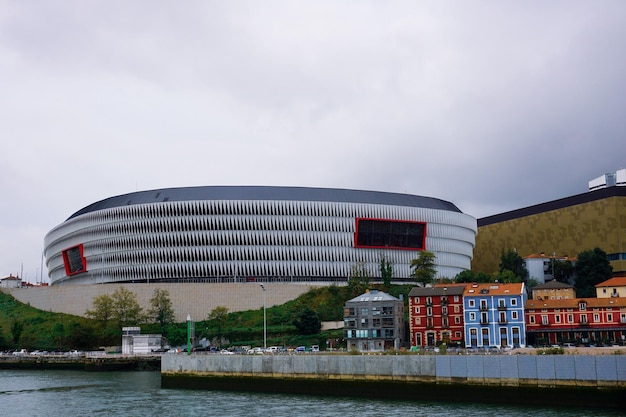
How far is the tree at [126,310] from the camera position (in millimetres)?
150000

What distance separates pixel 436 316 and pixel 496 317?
30.9 feet

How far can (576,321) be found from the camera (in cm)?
11444

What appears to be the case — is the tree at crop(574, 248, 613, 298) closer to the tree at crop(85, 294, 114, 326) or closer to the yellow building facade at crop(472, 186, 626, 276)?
the yellow building facade at crop(472, 186, 626, 276)

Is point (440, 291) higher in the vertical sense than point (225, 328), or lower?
higher

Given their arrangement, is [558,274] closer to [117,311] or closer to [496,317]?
[496,317]

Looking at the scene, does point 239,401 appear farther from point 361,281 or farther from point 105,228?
point 105,228

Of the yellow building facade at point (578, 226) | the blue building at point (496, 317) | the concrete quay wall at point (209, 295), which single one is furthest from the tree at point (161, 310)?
the yellow building facade at point (578, 226)

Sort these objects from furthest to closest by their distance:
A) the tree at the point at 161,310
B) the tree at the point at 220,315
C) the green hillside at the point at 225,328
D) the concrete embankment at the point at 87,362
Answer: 1. the tree at the point at 161,310
2. the tree at the point at 220,315
3. the green hillside at the point at 225,328
4. the concrete embankment at the point at 87,362

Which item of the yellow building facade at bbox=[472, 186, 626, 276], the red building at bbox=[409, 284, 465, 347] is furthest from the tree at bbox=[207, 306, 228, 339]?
the yellow building facade at bbox=[472, 186, 626, 276]

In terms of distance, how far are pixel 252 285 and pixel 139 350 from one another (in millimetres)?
28872

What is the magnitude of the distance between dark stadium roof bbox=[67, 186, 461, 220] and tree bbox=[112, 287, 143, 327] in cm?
2961

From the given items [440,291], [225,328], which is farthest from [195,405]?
[225,328]

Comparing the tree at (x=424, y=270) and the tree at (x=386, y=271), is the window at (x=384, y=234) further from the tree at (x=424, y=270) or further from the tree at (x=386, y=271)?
the tree at (x=424, y=270)

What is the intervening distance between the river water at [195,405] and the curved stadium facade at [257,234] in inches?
3106
